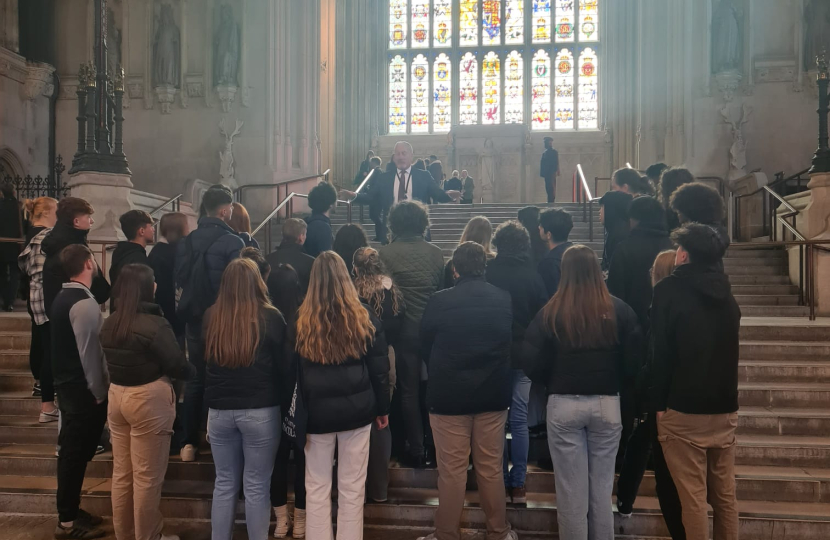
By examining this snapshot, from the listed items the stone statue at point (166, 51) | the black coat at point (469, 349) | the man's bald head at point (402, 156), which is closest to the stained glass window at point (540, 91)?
the stone statue at point (166, 51)

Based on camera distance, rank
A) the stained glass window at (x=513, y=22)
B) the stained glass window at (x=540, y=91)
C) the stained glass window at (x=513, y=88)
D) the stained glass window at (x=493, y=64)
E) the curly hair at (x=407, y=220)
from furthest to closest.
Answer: the stained glass window at (x=513, y=22) → the stained glass window at (x=513, y=88) → the stained glass window at (x=540, y=91) → the stained glass window at (x=493, y=64) → the curly hair at (x=407, y=220)

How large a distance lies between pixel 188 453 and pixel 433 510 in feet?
6.03

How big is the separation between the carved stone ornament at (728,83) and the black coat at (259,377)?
1555cm

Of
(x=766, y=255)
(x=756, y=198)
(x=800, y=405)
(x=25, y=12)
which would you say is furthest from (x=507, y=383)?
(x=25, y=12)

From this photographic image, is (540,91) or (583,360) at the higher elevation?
(540,91)

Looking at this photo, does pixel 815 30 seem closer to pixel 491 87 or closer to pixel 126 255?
pixel 491 87

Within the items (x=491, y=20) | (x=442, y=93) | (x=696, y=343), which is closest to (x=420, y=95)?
(x=442, y=93)

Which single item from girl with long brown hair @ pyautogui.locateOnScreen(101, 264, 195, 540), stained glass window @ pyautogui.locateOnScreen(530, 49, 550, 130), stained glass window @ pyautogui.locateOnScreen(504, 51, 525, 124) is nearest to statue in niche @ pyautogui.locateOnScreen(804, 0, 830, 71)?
stained glass window @ pyautogui.locateOnScreen(530, 49, 550, 130)

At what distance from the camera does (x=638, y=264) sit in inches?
184

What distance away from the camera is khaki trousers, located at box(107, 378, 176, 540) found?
4.11 m

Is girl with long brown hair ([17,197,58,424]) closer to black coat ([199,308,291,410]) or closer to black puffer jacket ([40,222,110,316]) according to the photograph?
black puffer jacket ([40,222,110,316])

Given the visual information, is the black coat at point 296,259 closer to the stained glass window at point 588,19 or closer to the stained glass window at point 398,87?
the stained glass window at point 398,87

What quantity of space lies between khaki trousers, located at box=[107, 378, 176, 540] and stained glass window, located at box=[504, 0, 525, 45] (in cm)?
2135

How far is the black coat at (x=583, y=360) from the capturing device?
386cm
